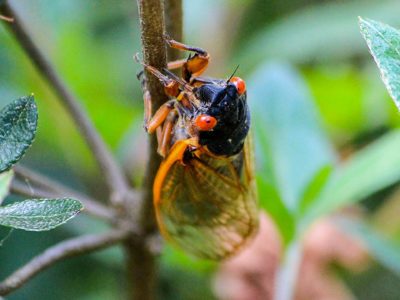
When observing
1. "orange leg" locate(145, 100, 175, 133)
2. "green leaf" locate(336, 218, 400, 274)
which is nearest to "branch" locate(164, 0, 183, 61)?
"orange leg" locate(145, 100, 175, 133)

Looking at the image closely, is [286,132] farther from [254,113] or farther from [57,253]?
[57,253]

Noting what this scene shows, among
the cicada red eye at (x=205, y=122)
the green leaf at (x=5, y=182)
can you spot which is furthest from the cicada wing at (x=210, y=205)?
the green leaf at (x=5, y=182)

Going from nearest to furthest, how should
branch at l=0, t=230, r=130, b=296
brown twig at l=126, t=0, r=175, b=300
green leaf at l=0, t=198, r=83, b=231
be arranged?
green leaf at l=0, t=198, r=83, b=231, brown twig at l=126, t=0, r=175, b=300, branch at l=0, t=230, r=130, b=296

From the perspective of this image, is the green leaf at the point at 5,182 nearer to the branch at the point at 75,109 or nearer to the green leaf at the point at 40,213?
the green leaf at the point at 40,213

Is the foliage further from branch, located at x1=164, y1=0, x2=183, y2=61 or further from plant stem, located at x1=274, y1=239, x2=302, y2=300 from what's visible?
→ plant stem, located at x1=274, y1=239, x2=302, y2=300

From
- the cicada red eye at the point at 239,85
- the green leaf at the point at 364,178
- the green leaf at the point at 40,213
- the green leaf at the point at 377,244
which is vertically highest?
the green leaf at the point at 40,213

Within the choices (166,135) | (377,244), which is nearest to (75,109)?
(166,135)
